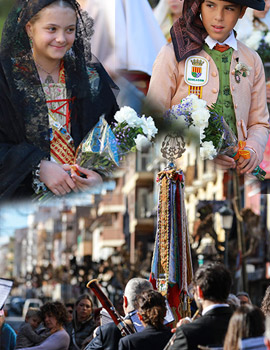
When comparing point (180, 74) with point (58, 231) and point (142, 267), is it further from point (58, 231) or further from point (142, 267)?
point (58, 231)

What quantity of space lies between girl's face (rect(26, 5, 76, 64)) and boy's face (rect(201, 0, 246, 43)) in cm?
119

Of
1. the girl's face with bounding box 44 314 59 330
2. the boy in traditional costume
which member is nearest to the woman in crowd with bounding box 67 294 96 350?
the girl's face with bounding box 44 314 59 330

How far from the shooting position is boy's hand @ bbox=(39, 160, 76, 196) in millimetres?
8484

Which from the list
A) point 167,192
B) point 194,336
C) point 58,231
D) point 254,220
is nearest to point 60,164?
point 167,192

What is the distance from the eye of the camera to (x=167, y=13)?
33.6ft

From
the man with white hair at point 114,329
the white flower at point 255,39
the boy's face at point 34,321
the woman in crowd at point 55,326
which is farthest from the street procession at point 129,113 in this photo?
the boy's face at point 34,321

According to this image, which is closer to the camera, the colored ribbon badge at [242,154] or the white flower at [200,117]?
the white flower at [200,117]

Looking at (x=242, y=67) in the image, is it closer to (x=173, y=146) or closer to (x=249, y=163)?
(x=249, y=163)

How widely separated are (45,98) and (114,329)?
2036mm

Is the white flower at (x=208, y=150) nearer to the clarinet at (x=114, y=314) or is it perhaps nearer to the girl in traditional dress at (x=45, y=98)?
the girl in traditional dress at (x=45, y=98)

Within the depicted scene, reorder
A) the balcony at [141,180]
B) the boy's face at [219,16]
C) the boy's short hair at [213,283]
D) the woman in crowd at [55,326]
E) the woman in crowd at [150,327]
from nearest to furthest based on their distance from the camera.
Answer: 1. the boy's short hair at [213,283]
2. the woman in crowd at [150,327]
3. the boy's face at [219,16]
4. the woman in crowd at [55,326]
5. the balcony at [141,180]

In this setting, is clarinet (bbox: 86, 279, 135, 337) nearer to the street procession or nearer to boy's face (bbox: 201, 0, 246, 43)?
the street procession

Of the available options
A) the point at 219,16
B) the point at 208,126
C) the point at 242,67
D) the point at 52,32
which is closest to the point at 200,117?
the point at 208,126

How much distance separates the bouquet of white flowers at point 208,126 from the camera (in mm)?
8805
